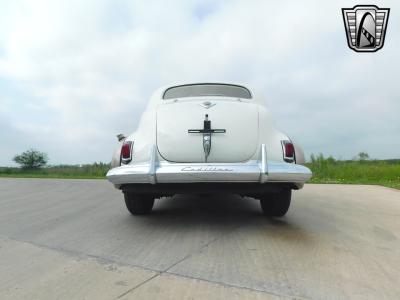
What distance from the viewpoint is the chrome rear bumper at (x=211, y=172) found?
128 inches

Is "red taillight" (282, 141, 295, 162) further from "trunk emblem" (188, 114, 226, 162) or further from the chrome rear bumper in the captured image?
"trunk emblem" (188, 114, 226, 162)

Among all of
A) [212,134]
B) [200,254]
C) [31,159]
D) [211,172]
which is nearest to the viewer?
[200,254]

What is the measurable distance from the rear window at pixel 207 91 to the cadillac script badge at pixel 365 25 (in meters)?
4.50

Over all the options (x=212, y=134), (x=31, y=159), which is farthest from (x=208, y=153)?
(x=31, y=159)

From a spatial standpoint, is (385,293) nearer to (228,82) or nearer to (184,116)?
(184,116)

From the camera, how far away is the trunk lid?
11.3 ft

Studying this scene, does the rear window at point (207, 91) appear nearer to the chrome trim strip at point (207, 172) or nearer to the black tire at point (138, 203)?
the chrome trim strip at point (207, 172)

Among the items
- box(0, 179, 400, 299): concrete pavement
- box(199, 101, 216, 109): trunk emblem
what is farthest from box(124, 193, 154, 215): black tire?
box(199, 101, 216, 109): trunk emblem

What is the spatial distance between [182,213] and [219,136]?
59.5 inches

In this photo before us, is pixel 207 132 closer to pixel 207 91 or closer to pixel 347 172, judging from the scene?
pixel 207 91

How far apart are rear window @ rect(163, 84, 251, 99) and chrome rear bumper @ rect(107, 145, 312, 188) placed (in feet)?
3.38

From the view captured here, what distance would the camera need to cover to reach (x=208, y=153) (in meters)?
3.42

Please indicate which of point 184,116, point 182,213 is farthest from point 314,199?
point 184,116

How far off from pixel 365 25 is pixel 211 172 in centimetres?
676
